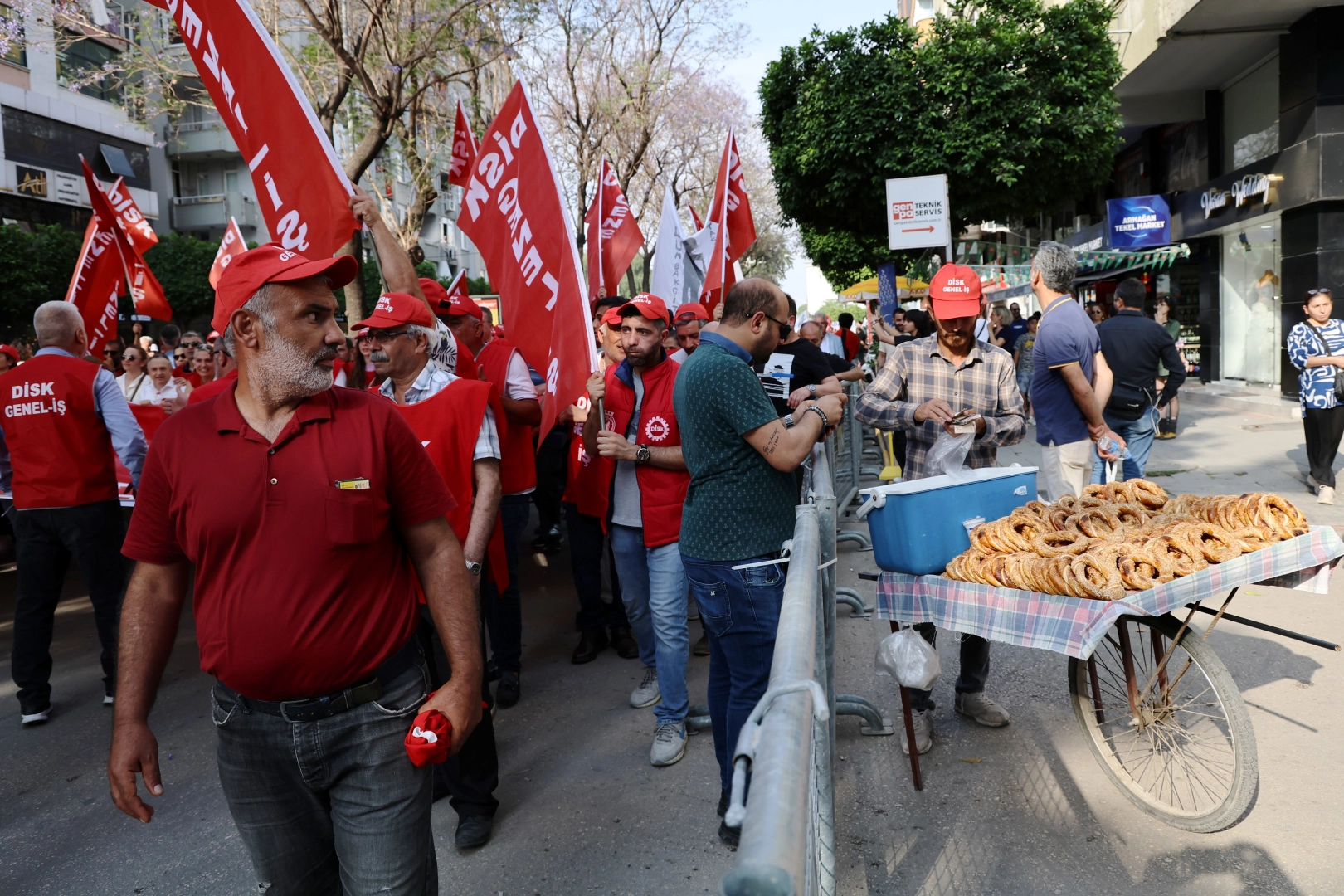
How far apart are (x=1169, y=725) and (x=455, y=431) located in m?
2.86

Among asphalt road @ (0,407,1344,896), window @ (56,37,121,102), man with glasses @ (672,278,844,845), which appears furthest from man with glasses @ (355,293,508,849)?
window @ (56,37,121,102)

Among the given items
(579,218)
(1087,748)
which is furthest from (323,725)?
(579,218)

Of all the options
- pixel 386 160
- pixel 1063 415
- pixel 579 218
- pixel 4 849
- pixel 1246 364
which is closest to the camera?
pixel 4 849

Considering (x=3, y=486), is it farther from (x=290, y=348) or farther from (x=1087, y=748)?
(x=1087, y=748)

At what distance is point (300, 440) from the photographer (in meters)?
2.13

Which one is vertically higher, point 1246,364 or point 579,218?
point 579,218

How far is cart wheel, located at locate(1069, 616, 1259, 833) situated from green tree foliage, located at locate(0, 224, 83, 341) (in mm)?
26370

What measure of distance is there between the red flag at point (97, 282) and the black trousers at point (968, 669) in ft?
26.1

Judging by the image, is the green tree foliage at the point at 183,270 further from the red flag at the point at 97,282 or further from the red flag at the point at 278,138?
the red flag at the point at 278,138

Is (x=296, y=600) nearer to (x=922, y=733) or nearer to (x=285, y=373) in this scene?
(x=285, y=373)

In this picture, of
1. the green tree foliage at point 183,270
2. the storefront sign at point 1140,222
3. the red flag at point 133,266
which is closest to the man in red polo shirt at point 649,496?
the red flag at point 133,266

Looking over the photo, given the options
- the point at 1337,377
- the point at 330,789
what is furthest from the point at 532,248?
the point at 1337,377

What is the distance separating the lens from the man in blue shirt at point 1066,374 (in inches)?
217

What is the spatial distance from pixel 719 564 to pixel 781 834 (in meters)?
2.19
